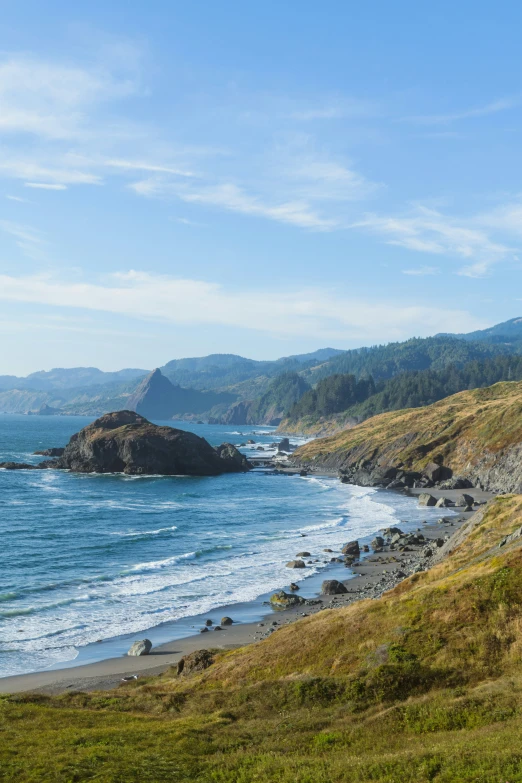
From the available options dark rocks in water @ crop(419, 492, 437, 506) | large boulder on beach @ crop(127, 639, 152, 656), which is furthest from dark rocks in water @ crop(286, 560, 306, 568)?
dark rocks in water @ crop(419, 492, 437, 506)

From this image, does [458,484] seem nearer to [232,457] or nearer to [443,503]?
[443,503]

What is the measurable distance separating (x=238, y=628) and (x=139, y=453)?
99.6 metres

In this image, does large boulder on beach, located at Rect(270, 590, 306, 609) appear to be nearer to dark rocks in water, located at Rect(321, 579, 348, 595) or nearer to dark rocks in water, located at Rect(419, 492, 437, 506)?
dark rocks in water, located at Rect(321, 579, 348, 595)

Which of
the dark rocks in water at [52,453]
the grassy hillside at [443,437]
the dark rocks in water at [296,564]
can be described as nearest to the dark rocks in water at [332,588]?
the dark rocks in water at [296,564]

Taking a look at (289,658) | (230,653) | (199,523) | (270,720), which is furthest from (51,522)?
(270,720)

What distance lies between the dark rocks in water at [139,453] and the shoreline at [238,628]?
75.6 metres

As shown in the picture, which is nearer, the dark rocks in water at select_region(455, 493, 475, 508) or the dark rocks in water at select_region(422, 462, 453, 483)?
the dark rocks in water at select_region(455, 493, 475, 508)

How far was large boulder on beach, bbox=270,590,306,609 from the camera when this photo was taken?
4686 cm

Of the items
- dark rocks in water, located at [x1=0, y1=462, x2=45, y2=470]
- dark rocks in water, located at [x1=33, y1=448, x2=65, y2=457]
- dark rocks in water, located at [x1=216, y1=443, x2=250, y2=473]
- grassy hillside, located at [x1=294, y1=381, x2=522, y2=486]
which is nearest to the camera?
grassy hillside, located at [x1=294, y1=381, x2=522, y2=486]

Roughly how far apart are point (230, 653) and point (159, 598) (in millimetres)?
17872

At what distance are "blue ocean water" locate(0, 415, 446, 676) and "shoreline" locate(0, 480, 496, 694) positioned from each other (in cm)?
160

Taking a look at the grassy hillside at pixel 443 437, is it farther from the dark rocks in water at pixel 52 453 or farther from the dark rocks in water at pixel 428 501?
the dark rocks in water at pixel 52 453

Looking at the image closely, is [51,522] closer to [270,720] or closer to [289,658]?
[289,658]

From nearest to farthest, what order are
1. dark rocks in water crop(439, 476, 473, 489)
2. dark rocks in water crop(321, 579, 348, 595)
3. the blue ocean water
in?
1. the blue ocean water
2. dark rocks in water crop(321, 579, 348, 595)
3. dark rocks in water crop(439, 476, 473, 489)
